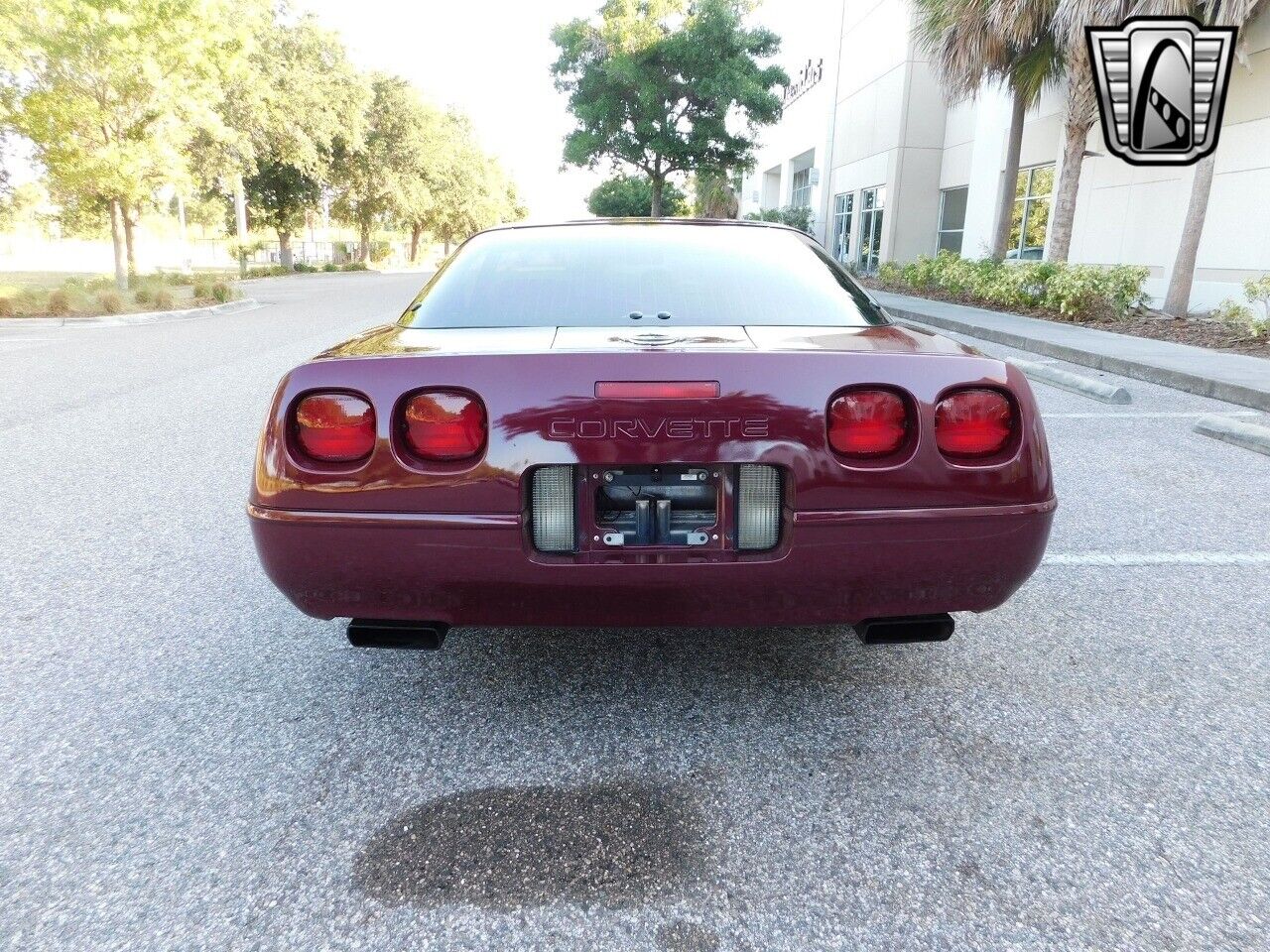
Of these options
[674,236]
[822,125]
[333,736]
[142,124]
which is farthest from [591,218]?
[822,125]

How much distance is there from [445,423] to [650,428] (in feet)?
1.59

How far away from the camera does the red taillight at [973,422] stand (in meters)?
2.11

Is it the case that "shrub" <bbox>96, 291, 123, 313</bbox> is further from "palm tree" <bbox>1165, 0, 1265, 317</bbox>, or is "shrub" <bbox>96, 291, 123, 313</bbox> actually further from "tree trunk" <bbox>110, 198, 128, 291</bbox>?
"palm tree" <bbox>1165, 0, 1265, 317</bbox>

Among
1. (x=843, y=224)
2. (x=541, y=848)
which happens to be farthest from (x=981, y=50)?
(x=843, y=224)

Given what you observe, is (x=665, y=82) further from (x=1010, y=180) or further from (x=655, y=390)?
(x=655, y=390)

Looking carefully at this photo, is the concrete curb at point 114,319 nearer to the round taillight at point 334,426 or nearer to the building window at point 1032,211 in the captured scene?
the round taillight at point 334,426

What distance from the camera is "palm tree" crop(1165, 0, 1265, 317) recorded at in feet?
35.0

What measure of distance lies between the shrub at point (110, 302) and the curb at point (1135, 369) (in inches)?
547

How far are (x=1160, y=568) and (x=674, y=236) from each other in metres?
2.48

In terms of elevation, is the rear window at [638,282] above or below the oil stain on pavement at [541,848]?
above

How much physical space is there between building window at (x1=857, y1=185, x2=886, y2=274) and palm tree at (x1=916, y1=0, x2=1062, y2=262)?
10.8 m

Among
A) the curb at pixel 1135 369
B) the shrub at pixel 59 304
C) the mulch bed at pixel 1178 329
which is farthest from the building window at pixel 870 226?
the shrub at pixel 59 304

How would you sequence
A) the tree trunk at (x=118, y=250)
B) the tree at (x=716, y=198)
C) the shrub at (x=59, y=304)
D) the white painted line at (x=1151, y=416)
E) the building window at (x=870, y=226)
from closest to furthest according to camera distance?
the white painted line at (x=1151, y=416) → the shrub at (x=59, y=304) → the tree trunk at (x=118, y=250) → the building window at (x=870, y=226) → the tree at (x=716, y=198)

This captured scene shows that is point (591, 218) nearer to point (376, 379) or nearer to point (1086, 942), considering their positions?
point (376, 379)
